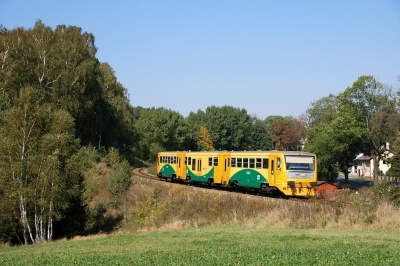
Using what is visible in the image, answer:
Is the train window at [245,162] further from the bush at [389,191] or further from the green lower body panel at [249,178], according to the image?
the bush at [389,191]

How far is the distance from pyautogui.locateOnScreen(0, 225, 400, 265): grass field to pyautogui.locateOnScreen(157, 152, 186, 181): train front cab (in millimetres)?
22920

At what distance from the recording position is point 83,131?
179 feet

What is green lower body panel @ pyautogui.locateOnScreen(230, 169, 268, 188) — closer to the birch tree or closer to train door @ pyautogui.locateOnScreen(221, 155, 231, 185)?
train door @ pyautogui.locateOnScreen(221, 155, 231, 185)

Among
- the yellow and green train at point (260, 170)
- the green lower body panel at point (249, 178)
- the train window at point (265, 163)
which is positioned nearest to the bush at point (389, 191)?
the yellow and green train at point (260, 170)

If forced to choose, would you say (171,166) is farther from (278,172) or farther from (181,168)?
(278,172)

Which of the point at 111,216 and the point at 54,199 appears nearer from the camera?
the point at 54,199

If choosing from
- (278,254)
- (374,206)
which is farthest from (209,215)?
(278,254)

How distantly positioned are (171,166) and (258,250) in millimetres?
30257

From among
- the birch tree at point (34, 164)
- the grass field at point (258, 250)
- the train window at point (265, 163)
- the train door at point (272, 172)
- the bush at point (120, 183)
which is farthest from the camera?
the bush at point (120, 183)

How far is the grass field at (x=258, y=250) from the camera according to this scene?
996 cm

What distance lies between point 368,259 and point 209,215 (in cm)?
1289

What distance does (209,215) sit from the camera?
72.9ft

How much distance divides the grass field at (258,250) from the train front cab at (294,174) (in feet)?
30.4

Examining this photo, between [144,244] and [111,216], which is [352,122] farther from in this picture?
[144,244]
